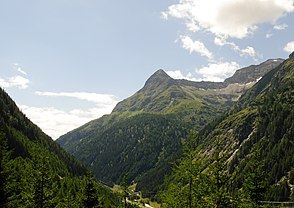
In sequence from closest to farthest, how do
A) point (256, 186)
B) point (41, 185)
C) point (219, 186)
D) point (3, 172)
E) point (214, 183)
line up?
point (219, 186) → point (214, 183) → point (3, 172) → point (41, 185) → point (256, 186)

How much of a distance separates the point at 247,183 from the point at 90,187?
21979 mm

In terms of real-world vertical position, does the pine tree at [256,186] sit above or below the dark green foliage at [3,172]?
below

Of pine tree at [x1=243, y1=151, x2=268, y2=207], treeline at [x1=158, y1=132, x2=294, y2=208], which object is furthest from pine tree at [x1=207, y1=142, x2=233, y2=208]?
pine tree at [x1=243, y1=151, x2=268, y2=207]

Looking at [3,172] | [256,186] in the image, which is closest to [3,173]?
[3,172]

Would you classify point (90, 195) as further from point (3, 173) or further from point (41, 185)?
point (3, 173)

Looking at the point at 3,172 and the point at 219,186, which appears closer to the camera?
the point at 219,186

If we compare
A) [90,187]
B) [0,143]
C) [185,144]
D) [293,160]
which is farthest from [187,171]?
[293,160]

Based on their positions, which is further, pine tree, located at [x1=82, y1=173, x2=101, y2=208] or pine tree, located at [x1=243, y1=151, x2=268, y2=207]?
pine tree, located at [x1=82, y1=173, x2=101, y2=208]

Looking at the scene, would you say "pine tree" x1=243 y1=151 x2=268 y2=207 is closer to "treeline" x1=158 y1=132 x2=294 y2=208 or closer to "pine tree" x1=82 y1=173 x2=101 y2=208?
"treeline" x1=158 y1=132 x2=294 y2=208

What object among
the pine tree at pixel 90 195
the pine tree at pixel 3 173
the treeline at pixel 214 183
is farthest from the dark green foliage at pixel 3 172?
the treeline at pixel 214 183

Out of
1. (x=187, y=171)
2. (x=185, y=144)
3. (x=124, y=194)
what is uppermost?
(x=185, y=144)

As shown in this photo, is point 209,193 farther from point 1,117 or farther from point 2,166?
point 1,117

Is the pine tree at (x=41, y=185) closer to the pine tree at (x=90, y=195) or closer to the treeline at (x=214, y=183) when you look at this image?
the pine tree at (x=90, y=195)

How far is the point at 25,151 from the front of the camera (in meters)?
162
